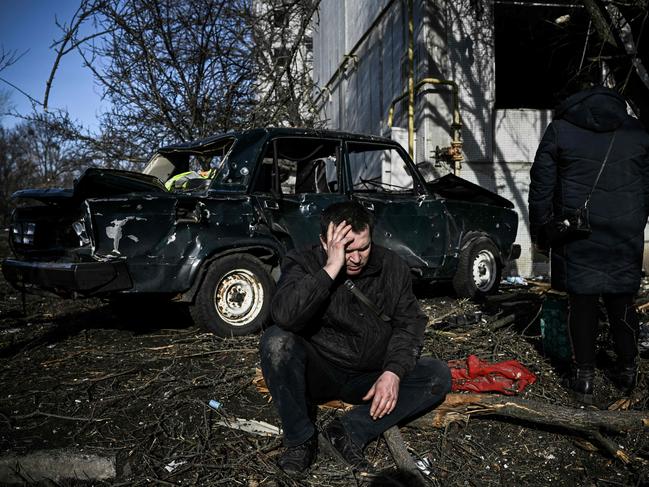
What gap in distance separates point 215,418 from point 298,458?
0.75 metres

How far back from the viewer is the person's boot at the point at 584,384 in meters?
3.15

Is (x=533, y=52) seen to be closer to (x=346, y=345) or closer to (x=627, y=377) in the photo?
(x=627, y=377)

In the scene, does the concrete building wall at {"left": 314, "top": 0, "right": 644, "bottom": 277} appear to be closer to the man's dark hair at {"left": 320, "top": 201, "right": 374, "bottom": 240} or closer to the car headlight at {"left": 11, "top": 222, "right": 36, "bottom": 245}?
the car headlight at {"left": 11, "top": 222, "right": 36, "bottom": 245}

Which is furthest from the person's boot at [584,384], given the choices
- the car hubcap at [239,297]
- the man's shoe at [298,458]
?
the car hubcap at [239,297]

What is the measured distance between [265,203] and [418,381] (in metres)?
2.40

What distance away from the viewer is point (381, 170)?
9164 mm

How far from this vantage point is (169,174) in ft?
18.4

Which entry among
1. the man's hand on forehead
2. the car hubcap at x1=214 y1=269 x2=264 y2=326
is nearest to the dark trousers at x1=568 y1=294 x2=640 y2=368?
the man's hand on forehead

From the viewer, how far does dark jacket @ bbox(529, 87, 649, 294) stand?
3.11 metres

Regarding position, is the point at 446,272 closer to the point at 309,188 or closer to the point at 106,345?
the point at 309,188

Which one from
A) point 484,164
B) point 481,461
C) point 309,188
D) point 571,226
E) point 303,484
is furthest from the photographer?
point 484,164

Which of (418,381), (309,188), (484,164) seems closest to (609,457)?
(418,381)

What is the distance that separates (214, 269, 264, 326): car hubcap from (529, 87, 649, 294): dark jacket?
248 cm

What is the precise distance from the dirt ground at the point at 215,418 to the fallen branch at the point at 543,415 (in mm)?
54
